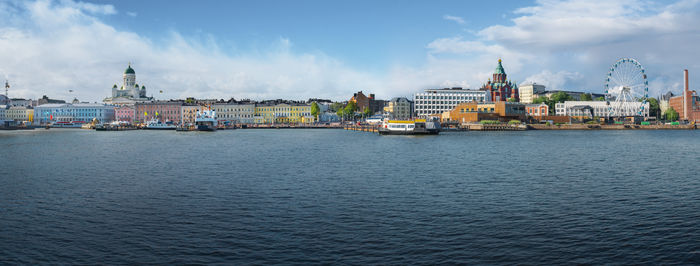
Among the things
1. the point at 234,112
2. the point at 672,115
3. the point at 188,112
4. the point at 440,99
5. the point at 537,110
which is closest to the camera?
the point at 537,110

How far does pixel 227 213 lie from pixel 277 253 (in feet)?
21.1

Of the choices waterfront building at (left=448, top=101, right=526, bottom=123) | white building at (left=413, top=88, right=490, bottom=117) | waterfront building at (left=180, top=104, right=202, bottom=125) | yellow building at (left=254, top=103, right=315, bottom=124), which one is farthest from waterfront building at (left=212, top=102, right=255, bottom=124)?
waterfront building at (left=448, top=101, right=526, bottom=123)

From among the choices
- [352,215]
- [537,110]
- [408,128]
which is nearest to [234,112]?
[408,128]

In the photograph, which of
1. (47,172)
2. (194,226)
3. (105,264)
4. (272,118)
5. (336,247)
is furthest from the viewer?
(272,118)

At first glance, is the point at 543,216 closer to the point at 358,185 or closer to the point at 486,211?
the point at 486,211

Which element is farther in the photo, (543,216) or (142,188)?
(142,188)

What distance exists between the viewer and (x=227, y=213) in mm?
21094

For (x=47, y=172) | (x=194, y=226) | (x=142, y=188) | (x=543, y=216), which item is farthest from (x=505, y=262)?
(x=47, y=172)

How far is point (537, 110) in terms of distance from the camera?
16125 cm

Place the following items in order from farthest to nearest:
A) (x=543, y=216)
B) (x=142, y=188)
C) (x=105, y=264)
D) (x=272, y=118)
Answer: (x=272, y=118), (x=142, y=188), (x=543, y=216), (x=105, y=264)

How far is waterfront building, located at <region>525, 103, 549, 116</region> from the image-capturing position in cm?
15975

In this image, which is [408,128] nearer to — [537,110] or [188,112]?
[537,110]

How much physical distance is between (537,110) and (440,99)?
4359cm

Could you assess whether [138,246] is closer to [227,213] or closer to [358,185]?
[227,213]
